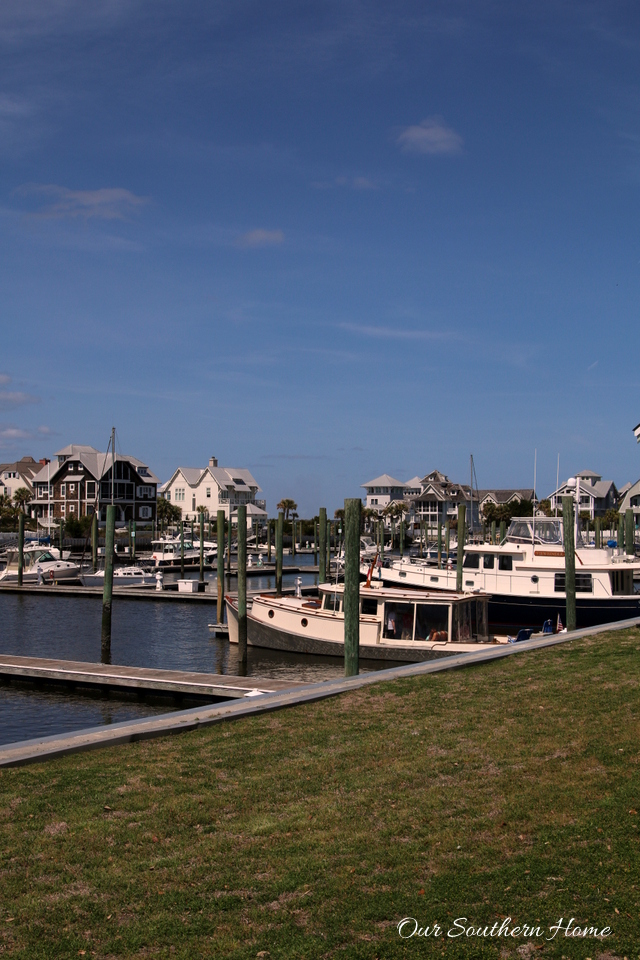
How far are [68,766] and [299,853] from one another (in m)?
3.86

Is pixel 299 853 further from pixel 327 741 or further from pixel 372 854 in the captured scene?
pixel 327 741

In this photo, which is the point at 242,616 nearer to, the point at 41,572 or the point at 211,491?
the point at 41,572

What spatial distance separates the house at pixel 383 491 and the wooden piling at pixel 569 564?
13932 cm

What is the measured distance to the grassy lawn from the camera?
5891mm

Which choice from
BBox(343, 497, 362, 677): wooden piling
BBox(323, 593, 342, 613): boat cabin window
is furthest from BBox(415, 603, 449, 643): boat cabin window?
BBox(343, 497, 362, 677): wooden piling

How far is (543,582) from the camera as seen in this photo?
36.3 m

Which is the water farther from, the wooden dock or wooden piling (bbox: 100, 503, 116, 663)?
wooden piling (bbox: 100, 503, 116, 663)

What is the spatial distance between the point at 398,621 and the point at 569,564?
599 cm

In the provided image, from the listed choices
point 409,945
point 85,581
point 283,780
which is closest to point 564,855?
point 409,945

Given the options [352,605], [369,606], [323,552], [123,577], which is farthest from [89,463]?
[352,605]

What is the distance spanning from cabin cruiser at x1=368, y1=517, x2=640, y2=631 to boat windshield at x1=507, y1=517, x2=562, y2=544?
0.06 m

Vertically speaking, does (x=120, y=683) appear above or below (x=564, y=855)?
below

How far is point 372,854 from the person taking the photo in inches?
A: 278

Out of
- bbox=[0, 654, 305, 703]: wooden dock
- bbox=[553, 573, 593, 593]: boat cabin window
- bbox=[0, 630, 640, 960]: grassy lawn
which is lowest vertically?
bbox=[0, 654, 305, 703]: wooden dock
